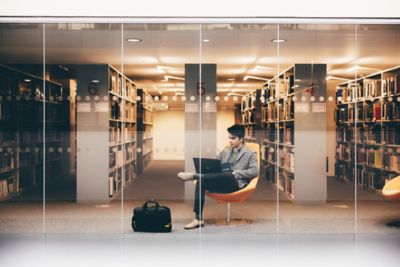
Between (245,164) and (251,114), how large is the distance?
0.60 metres

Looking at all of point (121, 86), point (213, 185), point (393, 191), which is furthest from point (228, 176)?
point (393, 191)

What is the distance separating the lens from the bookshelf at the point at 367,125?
6.48 metres

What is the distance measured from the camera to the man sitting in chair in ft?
20.2

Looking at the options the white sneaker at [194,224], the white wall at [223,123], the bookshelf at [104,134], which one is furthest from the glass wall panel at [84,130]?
→ the white wall at [223,123]

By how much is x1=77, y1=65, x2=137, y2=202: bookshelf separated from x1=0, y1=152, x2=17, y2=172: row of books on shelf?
0.83m

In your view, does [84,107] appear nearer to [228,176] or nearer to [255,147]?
[228,176]

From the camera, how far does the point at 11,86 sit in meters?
6.28

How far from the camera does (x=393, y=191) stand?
6473 millimetres

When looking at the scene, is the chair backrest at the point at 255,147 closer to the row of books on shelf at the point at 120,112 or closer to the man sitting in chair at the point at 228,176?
the man sitting in chair at the point at 228,176

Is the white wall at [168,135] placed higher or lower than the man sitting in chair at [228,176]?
higher
